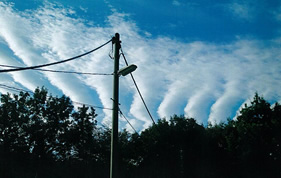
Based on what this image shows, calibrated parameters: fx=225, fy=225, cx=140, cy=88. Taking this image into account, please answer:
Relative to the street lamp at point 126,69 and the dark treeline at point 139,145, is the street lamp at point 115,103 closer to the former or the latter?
the street lamp at point 126,69

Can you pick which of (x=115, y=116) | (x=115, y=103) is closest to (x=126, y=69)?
(x=115, y=103)

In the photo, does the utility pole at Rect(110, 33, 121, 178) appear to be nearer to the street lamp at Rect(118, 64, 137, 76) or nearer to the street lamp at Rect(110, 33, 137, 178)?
the street lamp at Rect(110, 33, 137, 178)

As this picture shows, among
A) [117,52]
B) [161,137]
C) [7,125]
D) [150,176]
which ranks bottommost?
[150,176]

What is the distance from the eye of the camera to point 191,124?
38.5 meters

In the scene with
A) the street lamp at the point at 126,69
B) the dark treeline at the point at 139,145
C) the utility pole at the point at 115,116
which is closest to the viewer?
the utility pole at the point at 115,116

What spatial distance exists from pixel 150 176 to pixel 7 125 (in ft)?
93.7

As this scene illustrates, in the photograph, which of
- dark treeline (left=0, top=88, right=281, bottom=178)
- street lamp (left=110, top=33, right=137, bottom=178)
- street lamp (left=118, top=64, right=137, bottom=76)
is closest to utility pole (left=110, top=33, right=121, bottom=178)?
street lamp (left=110, top=33, right=137, bottom=178)

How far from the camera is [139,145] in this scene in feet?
131

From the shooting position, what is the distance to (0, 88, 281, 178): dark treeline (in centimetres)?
3134

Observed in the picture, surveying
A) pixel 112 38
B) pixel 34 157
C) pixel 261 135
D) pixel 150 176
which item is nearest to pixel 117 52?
pixel 112 38

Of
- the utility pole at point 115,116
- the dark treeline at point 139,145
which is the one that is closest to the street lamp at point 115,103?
the utility pole at point 115,116

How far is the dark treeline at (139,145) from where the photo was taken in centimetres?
3134

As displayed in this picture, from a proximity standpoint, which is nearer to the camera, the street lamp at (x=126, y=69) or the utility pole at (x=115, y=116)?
the utility pole at (x=115, y=116)

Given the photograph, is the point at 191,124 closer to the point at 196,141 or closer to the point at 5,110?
the point at 196,141
